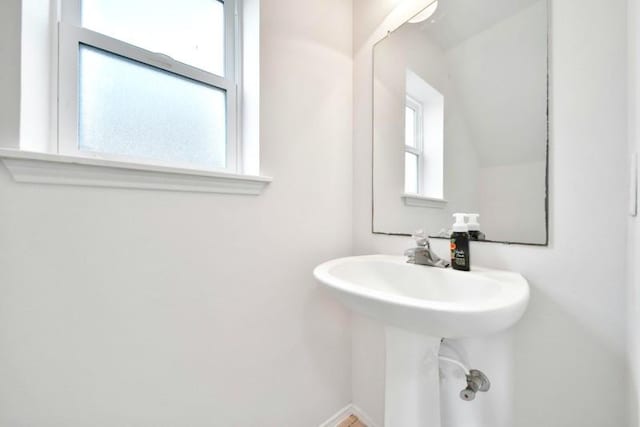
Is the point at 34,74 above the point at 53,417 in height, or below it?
above

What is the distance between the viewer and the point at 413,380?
0.67 metres

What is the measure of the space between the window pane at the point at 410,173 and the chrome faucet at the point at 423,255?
0.23 m

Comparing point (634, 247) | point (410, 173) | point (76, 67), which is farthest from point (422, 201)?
point (76, 67)

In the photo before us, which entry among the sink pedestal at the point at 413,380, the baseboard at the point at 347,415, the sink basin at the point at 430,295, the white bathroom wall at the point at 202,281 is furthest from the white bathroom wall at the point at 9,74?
the baseboard at the point at 347,415

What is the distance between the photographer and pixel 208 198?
0.78 metres

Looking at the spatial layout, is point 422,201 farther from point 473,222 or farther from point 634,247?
point 634,247

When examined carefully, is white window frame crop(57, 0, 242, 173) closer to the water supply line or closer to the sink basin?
the sink basin

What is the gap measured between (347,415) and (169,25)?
174cm

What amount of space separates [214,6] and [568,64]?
1.17 m

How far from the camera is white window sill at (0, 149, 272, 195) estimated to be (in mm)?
529

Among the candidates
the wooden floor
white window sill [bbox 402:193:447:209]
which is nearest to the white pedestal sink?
white window sill [bbox 402:193:447:209]

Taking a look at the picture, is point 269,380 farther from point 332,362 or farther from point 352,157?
point 352,157

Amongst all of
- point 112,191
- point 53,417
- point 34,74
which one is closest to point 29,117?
point 34,74

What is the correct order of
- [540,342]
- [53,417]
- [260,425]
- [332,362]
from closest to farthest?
[53,417] → [540,342] → [260,425] → [332,362]
